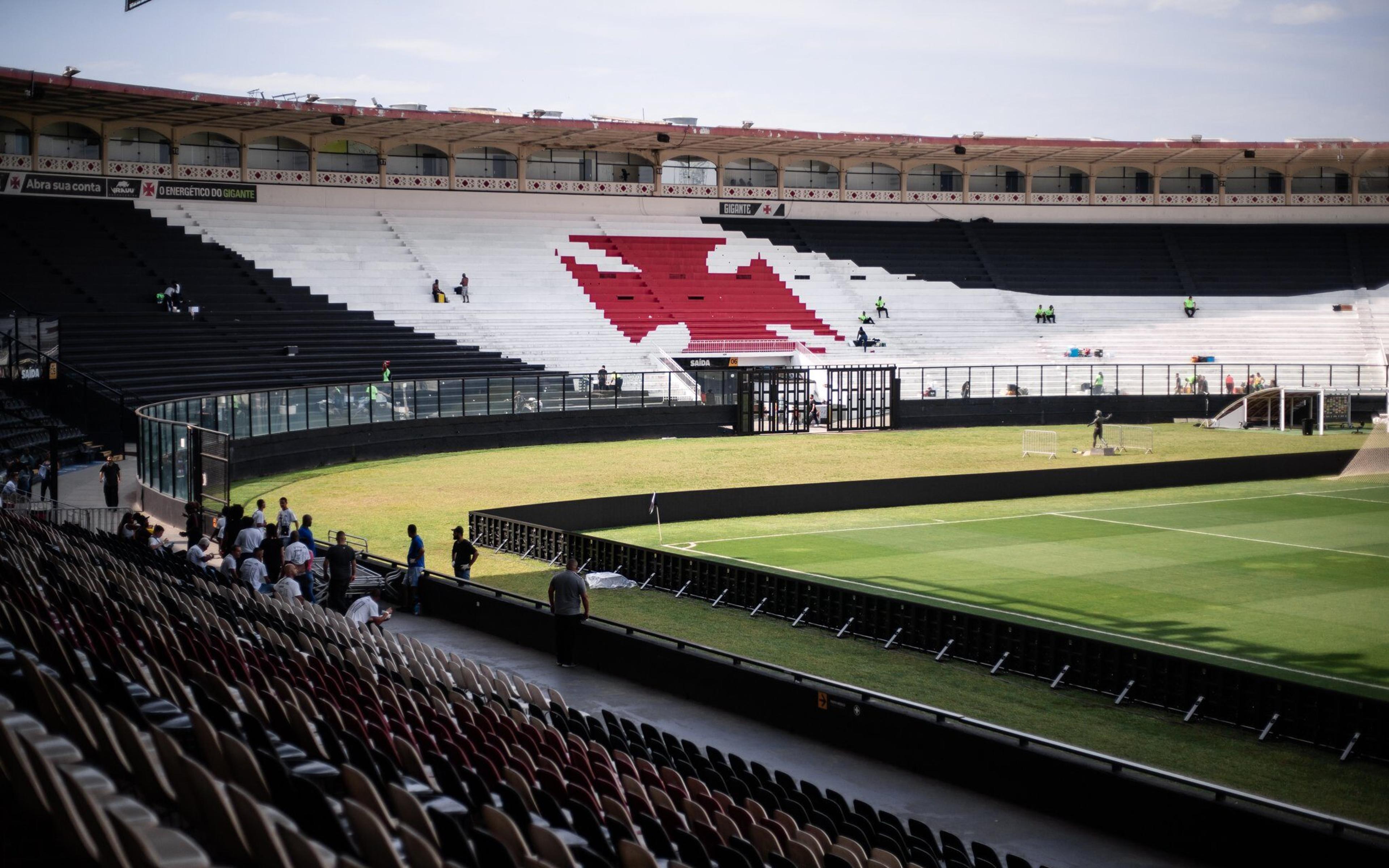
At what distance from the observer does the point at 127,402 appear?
39.0 m

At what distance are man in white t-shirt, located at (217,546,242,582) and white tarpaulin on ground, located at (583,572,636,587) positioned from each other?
19.7 feet

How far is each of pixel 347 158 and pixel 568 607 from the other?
4857cm

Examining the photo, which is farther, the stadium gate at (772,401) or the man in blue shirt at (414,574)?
the stadium gate at (772,401)

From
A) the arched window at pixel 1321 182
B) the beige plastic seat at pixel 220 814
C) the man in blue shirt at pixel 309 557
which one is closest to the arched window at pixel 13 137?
the man in blue shirt at pixel 309 557

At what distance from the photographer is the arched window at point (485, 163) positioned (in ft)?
210

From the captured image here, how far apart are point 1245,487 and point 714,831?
33305mm

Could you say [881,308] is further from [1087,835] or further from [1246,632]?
[1087,835]

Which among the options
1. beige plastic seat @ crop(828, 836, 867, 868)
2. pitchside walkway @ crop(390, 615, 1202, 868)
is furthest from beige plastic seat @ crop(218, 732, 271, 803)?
pitchside walkway @ crop(390, 615, 1202, 868)

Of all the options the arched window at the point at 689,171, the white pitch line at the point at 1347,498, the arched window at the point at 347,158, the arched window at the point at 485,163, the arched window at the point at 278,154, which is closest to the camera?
the white pitch line at the point at 1347,498

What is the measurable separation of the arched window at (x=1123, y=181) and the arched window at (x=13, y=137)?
168 ft

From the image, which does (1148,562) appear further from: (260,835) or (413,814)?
(260,835)

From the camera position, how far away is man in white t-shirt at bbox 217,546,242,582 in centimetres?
1883

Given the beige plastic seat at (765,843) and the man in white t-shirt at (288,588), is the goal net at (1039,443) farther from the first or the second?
the beige plastic seat at (765,843)

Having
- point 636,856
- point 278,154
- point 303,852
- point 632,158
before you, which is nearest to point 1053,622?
point 636,856
